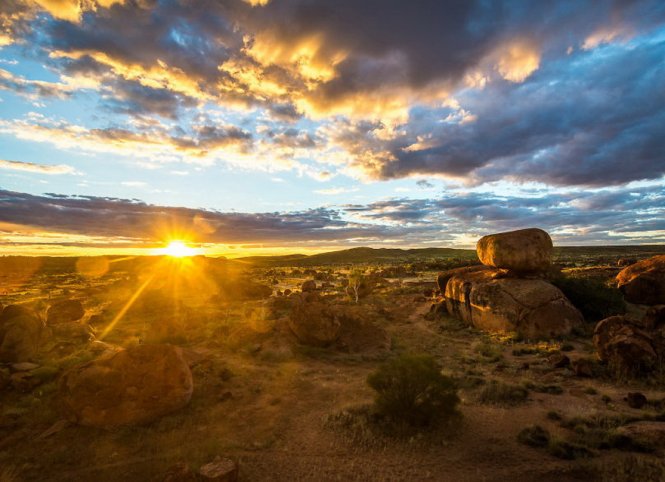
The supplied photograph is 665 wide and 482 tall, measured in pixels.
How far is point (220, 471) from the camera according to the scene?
7.84 meters

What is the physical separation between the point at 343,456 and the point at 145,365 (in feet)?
22.9

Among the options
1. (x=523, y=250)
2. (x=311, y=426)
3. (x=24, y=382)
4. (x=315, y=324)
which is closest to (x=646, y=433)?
(x=311, y=426)

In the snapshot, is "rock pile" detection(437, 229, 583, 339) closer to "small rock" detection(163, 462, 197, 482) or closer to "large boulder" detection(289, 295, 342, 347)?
"large boulder" detection(289, 295, 342, 347)

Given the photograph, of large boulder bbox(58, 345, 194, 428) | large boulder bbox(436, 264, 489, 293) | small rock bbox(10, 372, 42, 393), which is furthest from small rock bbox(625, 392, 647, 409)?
small rock bbox(10, 372, 42, 393)

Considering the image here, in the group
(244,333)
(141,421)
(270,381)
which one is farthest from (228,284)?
(141,421)

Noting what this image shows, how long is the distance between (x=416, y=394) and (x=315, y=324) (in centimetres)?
958

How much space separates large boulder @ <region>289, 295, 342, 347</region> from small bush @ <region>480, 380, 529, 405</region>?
8.79 meters

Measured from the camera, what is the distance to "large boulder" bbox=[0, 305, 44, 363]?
48.5 ft

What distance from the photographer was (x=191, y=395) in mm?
12664

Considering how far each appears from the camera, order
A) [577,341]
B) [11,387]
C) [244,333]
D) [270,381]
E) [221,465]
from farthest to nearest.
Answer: [244,333], [577,341], [270,381], [11,387], [221,465]

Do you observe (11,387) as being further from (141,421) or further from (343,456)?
(343,456)

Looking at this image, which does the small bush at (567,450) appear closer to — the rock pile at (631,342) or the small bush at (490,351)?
the rock pile at (631,342)

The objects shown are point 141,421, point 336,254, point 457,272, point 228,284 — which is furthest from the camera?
point 336,254

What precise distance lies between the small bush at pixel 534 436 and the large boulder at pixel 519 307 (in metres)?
11.6
